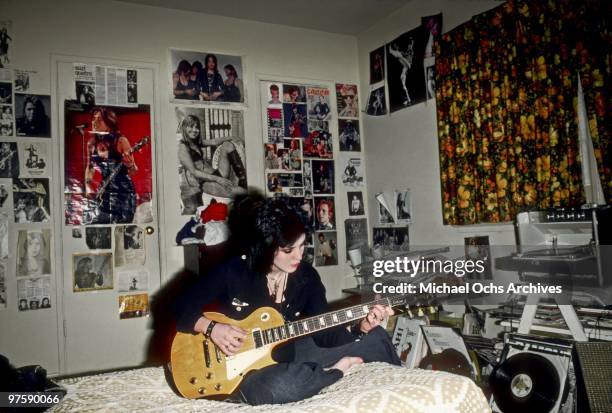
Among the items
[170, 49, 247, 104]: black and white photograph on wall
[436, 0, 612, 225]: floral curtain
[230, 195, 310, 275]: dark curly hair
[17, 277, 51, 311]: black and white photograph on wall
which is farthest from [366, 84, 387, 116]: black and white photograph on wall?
[17, 277, 51, 311]: black and white photograph on wall

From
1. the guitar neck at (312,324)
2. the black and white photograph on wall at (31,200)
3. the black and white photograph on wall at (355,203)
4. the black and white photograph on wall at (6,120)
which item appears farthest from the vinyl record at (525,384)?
the black and white photograph on wall at (6,120)

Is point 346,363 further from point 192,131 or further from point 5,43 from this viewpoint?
point 5,43

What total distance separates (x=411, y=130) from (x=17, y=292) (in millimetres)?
2876

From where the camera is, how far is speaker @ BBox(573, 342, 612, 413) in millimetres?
1527

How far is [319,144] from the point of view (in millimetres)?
3699

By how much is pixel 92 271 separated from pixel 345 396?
225 cm

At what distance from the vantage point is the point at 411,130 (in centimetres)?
329

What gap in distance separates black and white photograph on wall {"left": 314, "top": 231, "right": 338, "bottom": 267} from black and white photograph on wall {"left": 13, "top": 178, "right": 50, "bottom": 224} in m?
1.97

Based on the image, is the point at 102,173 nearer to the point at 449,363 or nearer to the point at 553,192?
the point at 449,363

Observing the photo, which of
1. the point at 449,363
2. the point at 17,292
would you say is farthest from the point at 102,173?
the point at 449,363

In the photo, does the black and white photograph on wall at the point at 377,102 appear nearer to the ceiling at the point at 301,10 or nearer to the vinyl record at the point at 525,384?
the ceiling at the point at 301,10

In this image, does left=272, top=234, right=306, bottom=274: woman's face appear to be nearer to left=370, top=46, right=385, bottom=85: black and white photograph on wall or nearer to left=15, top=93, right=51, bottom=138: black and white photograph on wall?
left=15, top=93, right=51, bottom=138: black and white photograph on wall

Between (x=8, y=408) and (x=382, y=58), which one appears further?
(x=382, y=58)

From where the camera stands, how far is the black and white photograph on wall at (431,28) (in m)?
3.02
